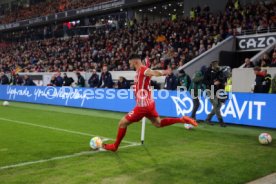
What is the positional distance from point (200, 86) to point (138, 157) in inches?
225

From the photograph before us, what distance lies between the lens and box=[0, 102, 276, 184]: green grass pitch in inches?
231

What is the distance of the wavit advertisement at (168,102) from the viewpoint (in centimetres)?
1091

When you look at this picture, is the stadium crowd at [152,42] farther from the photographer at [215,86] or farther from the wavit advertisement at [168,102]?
the photographer at [215,86]

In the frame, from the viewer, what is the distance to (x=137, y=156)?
24.1 feet

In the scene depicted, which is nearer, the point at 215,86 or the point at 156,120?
the point at 156,120

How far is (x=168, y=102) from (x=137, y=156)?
21.2ft

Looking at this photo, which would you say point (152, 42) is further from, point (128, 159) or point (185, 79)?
point (128, 159)

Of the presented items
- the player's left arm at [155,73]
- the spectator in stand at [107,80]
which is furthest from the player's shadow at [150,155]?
the spectator in stand at [107,80]

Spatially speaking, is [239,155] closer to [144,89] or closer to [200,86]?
[144,89]

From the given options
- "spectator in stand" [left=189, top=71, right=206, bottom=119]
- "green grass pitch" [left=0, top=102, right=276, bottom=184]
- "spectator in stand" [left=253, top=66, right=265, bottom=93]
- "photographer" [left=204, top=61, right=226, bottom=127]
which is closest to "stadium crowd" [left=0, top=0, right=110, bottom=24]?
"spectator in stand" [left=189, top=71, right=206, bottom=119]

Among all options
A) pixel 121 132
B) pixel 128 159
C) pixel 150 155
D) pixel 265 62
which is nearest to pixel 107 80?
pixel 265 62

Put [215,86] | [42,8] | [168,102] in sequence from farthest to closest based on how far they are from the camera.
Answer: [42,8] < [168,102] < [215,86]

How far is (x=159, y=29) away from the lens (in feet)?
87.5

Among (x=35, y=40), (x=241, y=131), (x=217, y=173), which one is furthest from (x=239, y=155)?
(x=35, y=40)
